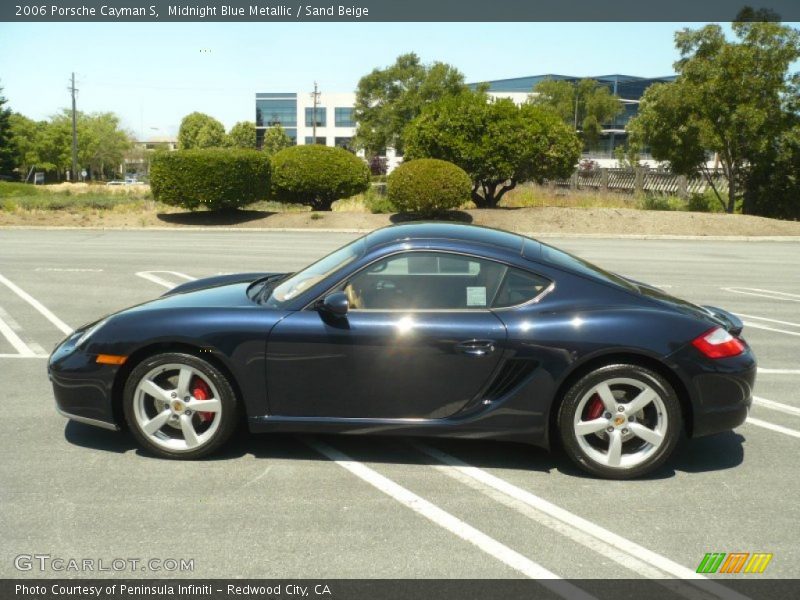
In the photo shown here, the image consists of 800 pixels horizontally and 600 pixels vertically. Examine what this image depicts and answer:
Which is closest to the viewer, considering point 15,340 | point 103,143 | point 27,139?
point 15,340

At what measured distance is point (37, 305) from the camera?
9680mm

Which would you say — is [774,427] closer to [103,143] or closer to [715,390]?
[715,390]

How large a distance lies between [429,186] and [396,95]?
42.7m

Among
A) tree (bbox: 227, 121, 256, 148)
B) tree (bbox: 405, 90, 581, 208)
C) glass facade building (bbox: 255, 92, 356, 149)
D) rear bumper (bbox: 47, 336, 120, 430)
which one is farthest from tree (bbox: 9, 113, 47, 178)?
rear bumper (bbox: 47, 336, 120, 430)

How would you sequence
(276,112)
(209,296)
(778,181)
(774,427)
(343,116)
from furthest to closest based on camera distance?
(276,112) → (343,116) → (778,181) → (774,427) → (209,296)

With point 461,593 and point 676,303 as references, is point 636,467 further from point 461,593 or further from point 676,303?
point 461,593

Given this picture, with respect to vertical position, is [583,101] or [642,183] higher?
[583,101]

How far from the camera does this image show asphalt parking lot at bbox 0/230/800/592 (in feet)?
11.4

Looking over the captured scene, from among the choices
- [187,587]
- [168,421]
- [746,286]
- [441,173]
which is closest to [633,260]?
[746,286]

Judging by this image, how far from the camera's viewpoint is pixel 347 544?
359 centimetres

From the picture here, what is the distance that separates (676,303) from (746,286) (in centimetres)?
877

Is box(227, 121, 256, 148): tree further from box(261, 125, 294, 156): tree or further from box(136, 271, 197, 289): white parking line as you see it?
box(136, 271, 197, 289): white parking line

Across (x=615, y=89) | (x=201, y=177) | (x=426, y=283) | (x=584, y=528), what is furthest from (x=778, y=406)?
(x=615, y=89)

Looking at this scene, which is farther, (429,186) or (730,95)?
(730,95)
